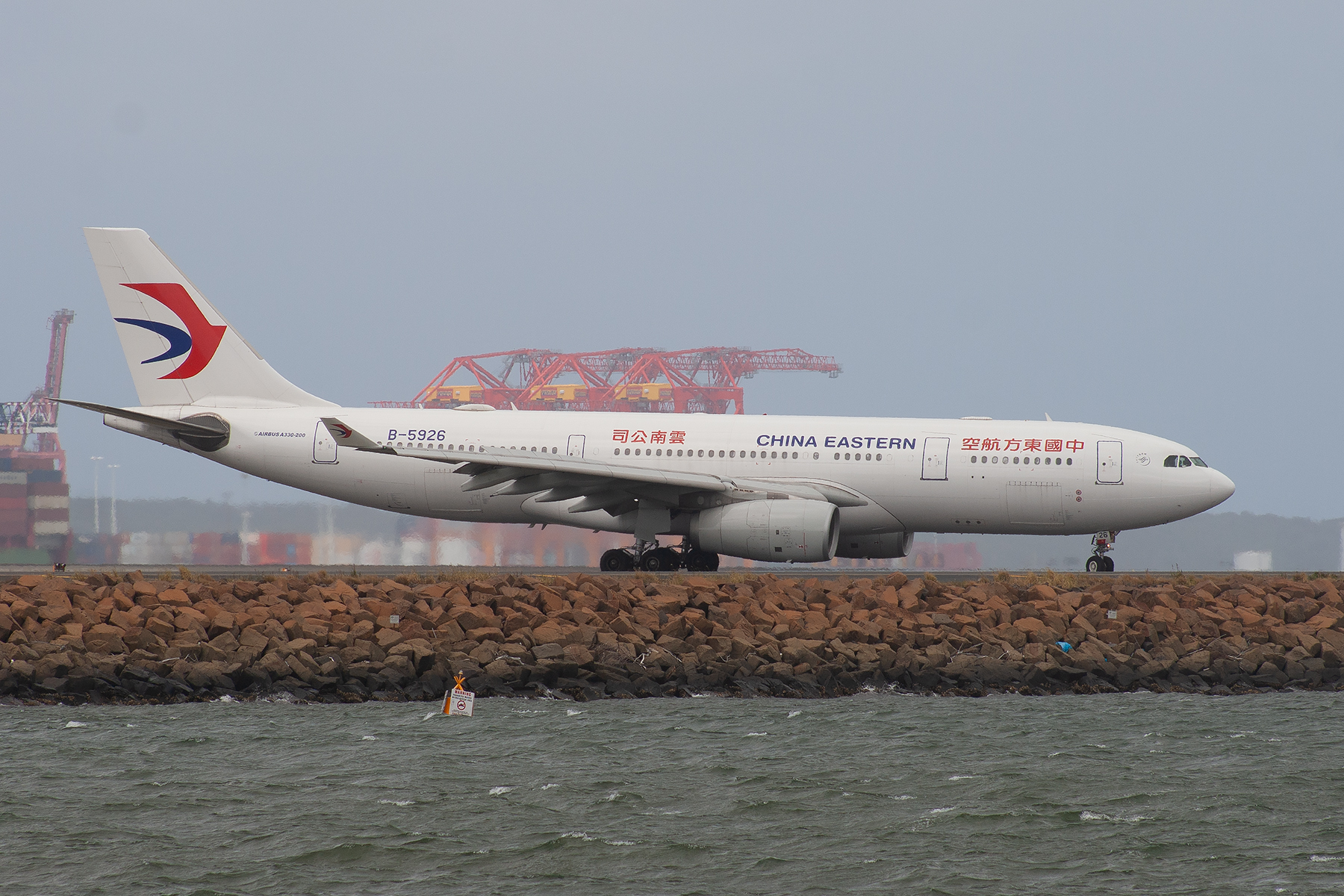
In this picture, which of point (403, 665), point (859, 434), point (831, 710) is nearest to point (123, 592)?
point (403, 665)

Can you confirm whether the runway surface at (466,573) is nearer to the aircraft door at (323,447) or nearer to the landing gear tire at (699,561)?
the landing gear tire at (699,561)

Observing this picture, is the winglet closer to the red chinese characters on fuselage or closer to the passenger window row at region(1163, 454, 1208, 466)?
the red chinese characters on fuselage

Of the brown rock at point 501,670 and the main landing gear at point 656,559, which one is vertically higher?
the main landing gear at point 656,559

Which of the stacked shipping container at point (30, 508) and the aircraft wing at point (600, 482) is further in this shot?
the stacked shipping container at point (30, 508)

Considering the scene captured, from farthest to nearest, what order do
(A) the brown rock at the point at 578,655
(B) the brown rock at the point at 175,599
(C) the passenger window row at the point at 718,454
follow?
1. (C) the passenger window row at the point at 718,454
2. (B) the brown rock at the point at 175,599
3. (A) the brown rock at the point at 578,655

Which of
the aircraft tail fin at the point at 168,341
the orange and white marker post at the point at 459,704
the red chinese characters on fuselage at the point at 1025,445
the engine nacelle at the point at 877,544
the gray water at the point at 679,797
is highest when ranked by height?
the aircraft tail fin at the point at 168,341

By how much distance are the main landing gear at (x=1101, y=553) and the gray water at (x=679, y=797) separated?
9.65 meters

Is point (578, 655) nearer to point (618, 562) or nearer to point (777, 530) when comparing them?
point (777, 530)

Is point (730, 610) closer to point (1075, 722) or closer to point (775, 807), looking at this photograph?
point (1075, 722)

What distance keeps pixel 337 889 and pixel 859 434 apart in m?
17.4

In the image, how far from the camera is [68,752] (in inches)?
583

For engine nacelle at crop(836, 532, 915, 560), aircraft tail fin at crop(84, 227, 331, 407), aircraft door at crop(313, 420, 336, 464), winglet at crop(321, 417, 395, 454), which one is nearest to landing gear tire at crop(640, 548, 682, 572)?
engine nacelle at crop(836, 532, 915, 560)

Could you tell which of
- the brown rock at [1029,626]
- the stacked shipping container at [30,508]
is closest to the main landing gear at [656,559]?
the brown rock at [1029,626]

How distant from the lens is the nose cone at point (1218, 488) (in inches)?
1027
